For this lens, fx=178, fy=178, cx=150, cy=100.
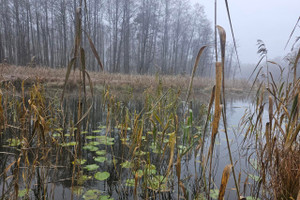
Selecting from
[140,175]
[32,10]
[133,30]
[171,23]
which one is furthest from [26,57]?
[140,175]

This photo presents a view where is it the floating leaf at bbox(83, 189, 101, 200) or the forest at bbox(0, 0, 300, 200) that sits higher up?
the forest at bbox(0, 0, 300, 200)

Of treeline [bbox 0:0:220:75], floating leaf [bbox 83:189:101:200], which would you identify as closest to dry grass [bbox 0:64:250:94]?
treeline [bbox 0:0:220:75]

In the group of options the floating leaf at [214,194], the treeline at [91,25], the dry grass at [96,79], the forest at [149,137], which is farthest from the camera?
the treeline at [91,25]

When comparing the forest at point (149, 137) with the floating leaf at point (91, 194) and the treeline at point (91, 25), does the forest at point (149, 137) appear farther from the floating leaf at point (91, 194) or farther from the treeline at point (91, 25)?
the treeline at point (91, 25)

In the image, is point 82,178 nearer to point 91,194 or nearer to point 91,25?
point 91,194

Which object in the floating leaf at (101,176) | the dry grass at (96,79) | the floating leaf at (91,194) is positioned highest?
the dry grass at (96,79)

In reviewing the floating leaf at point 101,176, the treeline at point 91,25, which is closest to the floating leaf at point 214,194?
the floating leaf at point 101,176

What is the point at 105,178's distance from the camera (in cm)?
176

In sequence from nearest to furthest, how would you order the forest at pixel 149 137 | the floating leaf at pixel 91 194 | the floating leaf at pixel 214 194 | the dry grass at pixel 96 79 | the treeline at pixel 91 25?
1. the forest at pixel 149 137
2. the floating leaf at pixel 91 194
3. the floating leaf at pixel 214 194
4. the dry grass at pixel 96 79
5. the treeline at pixel 91 25

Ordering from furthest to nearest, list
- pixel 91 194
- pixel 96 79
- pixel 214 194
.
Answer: pixel 96 79 → pixel 214 194 → pixel 91 194

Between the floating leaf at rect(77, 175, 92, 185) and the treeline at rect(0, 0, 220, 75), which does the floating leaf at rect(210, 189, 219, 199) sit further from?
the treeline at rect(0, 0, 220, 75)

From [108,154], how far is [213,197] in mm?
1414

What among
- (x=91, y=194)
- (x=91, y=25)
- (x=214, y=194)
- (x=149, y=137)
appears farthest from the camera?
(x=91, y=25)

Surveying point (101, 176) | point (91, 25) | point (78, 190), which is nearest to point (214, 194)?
point (101, 176)
